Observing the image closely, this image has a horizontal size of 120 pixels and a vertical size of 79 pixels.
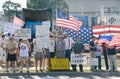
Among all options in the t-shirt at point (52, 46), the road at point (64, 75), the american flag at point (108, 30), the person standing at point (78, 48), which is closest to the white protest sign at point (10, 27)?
the t-shirt at point (52, 46)

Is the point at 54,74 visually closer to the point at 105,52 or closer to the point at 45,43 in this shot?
the point at 45,43

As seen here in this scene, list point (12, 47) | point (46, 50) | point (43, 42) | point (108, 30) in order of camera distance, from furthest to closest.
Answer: point (108, 30) < point (46, 50) < point (43, 42) < point (12, 47)

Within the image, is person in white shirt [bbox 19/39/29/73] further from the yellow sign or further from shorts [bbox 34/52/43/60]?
the yellow sign

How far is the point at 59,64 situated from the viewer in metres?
18.3

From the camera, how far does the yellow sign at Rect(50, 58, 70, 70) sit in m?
18.2

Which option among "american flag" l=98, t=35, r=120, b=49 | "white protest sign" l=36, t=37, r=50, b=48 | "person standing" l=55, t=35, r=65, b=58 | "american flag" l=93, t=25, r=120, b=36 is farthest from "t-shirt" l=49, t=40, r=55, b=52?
"american flag" l=93, t=25, r=120, b=36

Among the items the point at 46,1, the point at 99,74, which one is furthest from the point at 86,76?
the point at 46,1

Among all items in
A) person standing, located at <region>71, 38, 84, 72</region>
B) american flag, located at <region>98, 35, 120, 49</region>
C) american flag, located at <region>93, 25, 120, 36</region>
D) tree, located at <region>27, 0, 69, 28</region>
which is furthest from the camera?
tree, located at <region>27, 0, 69, 28</region>

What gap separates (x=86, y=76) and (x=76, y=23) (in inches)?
144

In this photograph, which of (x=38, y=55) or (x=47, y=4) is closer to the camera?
(x=38, y=55)

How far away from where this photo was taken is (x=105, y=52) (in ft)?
62.3

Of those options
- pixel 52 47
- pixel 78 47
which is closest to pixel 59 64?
pixel 52 47

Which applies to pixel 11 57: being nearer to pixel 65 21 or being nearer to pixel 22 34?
pixel 22 34

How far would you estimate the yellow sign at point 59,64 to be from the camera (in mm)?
18223
